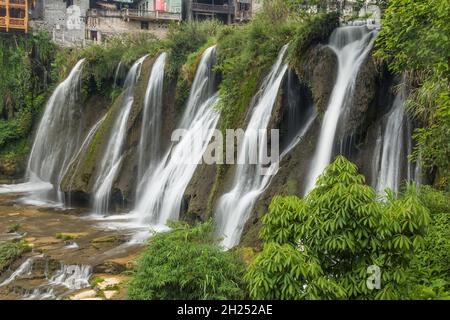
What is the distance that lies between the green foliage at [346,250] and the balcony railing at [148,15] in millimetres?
31522

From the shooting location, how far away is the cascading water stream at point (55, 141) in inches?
806

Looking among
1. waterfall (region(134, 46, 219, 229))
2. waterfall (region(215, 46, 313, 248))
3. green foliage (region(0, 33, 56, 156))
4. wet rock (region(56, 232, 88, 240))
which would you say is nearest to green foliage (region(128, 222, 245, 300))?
waterfall (region(215, 46, 313, 248))

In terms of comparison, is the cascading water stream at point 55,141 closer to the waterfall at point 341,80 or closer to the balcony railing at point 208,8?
the waterfall at point 341,80

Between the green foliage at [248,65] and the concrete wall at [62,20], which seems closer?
the green foliage at [248,65]

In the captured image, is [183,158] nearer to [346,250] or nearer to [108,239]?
[108,239]

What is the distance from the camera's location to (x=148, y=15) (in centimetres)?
3438

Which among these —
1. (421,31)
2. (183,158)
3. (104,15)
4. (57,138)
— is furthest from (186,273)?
(104,15)

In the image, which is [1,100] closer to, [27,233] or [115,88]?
[115,88]

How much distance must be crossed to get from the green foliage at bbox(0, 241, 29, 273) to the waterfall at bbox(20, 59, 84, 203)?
8097 millimetres

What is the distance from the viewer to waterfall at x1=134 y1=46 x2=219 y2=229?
555 inches

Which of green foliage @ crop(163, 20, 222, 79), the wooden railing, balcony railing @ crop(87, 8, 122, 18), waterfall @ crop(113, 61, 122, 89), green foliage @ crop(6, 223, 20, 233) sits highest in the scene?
balcony railing @ crop(87, 8, 122, 18)

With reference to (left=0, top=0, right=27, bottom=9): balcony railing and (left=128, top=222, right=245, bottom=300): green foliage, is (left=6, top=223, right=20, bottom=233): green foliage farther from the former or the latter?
(left=0, top=0, right=27, bottom=9): balcony railing

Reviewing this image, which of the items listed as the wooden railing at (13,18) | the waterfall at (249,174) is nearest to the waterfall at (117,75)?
the waterfall at (249,174)

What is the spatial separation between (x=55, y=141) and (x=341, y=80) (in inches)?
592
